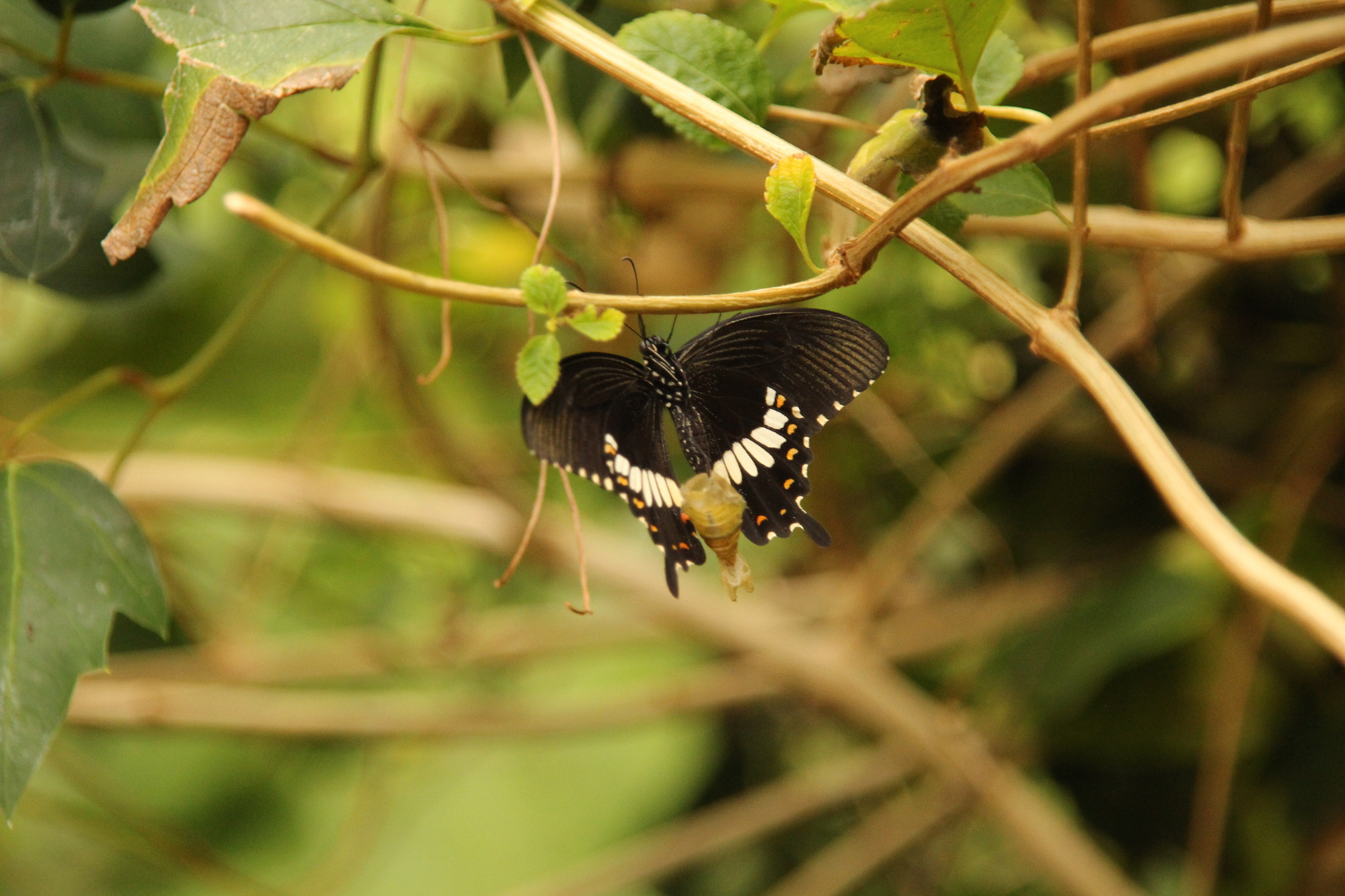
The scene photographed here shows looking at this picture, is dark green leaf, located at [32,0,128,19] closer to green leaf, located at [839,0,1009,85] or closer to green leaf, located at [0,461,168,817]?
green leaf, located at [0,461,168,817]

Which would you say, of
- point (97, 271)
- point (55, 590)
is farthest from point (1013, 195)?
point (97, 271)

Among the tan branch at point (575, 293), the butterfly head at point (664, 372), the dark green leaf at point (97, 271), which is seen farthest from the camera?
the dark green leaf at point (97, 271)

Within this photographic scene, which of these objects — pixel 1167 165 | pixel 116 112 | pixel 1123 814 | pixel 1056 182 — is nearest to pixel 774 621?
pixel 1123 814

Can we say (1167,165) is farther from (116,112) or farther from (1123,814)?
(116,112)

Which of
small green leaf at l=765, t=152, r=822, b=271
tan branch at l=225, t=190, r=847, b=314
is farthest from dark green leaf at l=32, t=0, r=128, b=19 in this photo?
small green leaf at l=765, t=152, r=822, b=271

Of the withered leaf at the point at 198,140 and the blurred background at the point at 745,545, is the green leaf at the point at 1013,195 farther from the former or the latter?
the withered leaf at the point at 198,140

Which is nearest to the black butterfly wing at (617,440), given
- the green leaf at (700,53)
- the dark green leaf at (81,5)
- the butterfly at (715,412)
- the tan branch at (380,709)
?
the butterfly at (715,412)
